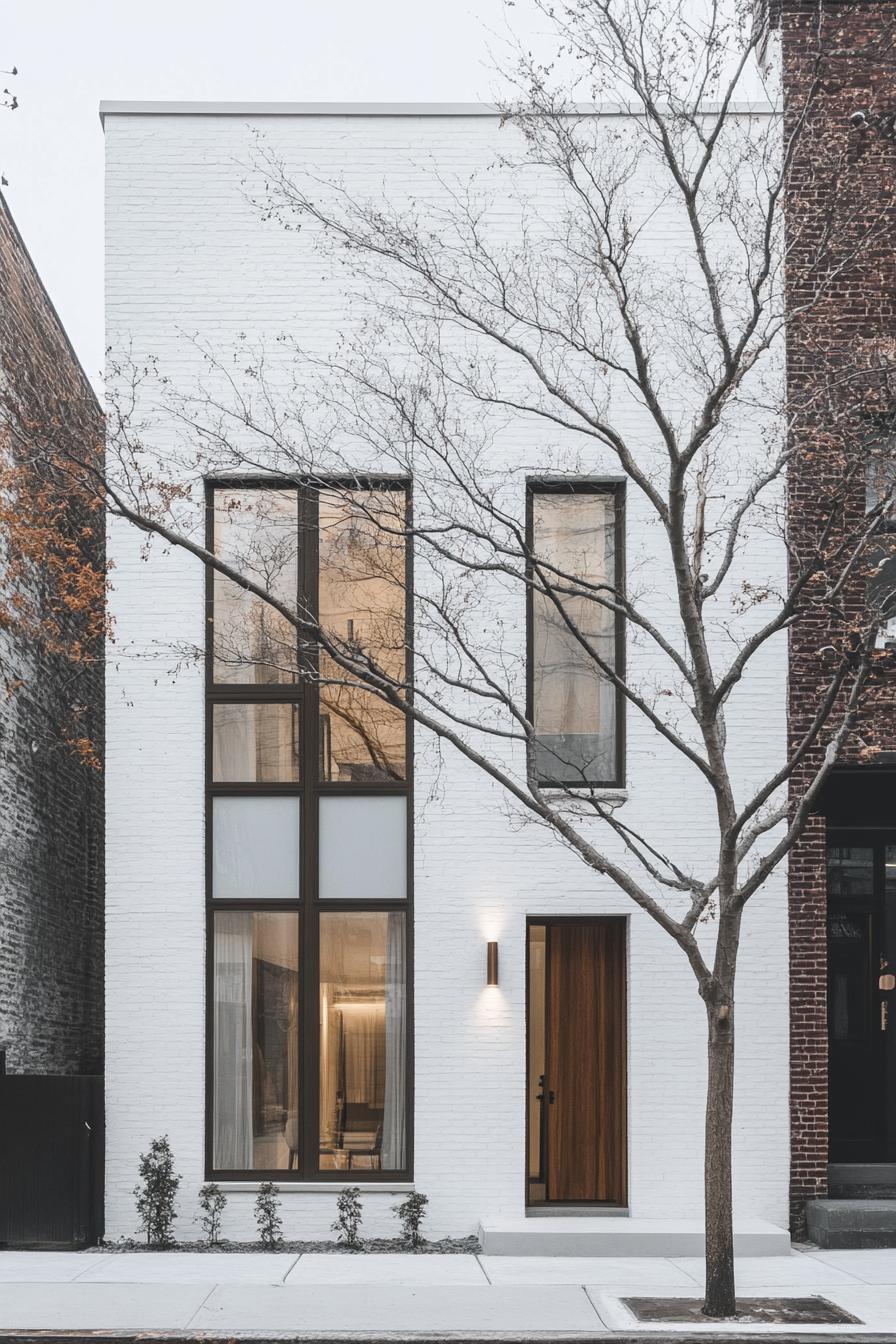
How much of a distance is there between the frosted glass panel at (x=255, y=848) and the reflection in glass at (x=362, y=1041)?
56 centimetres

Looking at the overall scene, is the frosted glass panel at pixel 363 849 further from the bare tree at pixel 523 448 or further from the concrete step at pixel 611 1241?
the concrete step at pixel 611 1241

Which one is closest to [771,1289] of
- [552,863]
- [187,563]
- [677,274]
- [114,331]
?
[552,863]

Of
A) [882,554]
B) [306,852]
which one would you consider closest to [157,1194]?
[306,852]

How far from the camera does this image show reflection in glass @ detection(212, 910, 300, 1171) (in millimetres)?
13039

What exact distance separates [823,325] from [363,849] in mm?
6373

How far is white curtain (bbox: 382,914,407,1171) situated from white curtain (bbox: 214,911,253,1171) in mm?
1220

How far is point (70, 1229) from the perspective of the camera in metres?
12.5

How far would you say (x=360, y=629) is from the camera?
13516 millimetres

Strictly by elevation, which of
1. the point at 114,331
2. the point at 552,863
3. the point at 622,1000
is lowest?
the point at 622,1000

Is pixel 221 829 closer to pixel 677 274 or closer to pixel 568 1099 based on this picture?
pixel 568 1099

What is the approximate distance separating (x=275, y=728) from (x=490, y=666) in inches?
81.2

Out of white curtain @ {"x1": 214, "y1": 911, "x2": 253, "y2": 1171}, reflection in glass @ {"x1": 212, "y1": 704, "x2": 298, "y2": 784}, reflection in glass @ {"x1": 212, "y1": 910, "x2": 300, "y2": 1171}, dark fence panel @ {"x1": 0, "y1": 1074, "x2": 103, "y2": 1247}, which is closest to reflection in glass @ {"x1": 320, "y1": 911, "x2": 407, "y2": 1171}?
reflection in glass @ {"x1": 212, "y1": 910, "x2": 300, "y2": 1171}

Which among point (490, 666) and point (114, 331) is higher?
point (114, 331)

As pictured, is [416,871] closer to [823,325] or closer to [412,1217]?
[412,1217]
